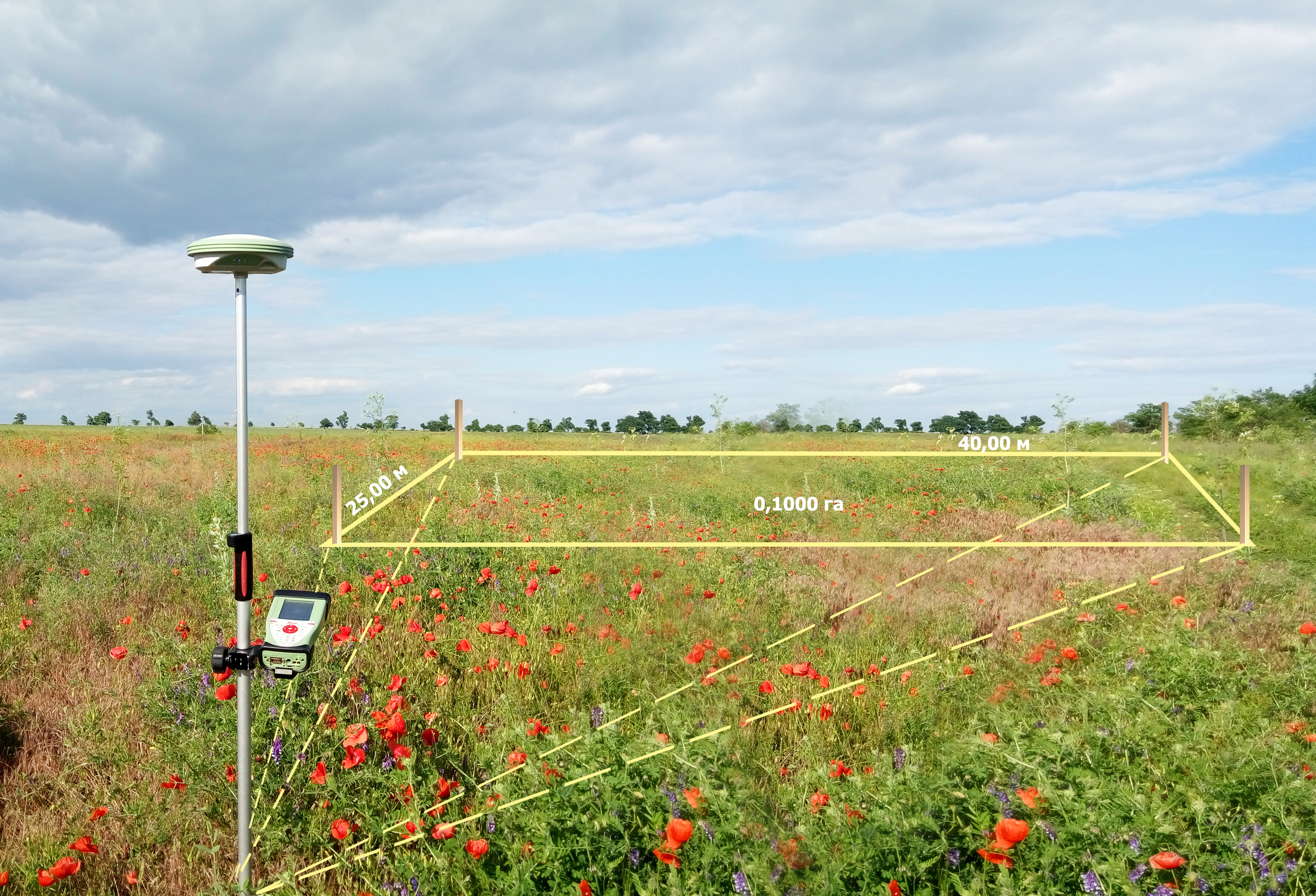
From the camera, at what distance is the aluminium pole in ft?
10.3

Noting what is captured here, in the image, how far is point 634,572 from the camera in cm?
623

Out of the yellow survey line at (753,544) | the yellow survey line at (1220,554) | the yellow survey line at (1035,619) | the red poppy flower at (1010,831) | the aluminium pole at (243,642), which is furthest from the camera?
the yellow survey line at (1220,554)

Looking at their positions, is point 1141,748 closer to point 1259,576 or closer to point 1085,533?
point 1259,576

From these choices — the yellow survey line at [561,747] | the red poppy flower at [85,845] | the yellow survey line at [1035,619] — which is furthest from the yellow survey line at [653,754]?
the yellow survey line at [1035,619]

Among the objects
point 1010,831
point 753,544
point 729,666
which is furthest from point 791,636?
point 1010,831

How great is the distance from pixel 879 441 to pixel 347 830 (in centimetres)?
1711

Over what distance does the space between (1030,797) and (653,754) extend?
1.25 metres

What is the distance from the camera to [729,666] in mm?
4895

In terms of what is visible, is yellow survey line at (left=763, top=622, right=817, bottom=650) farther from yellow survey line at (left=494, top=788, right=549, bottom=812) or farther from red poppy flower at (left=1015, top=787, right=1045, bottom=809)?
yellow survey line at (left=494, top=788, right=549, bottom=812)

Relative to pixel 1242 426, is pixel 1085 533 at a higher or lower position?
lower

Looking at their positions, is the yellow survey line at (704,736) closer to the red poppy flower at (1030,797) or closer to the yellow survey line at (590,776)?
the yellow survey line at (590,776)

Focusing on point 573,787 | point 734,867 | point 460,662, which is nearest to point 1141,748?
point 734,867

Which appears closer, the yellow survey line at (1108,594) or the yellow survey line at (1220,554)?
the yellow survey line at (1108,594)

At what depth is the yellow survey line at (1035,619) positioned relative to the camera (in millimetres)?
5906
